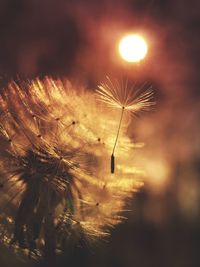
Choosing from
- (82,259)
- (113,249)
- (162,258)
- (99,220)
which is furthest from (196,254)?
(99,220)

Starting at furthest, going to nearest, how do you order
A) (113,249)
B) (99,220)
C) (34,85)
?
(113,249) → (99,220) → (34,85)

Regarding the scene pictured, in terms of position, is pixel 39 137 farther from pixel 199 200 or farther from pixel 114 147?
pixel 199 200

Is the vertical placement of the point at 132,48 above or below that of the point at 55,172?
above
